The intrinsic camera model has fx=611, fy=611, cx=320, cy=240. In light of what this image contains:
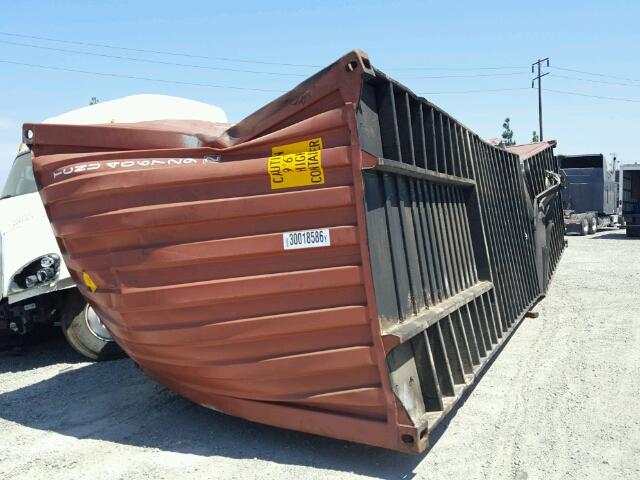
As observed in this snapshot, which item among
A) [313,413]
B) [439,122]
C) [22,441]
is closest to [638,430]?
[313,413]

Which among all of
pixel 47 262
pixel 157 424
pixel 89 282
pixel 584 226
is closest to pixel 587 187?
pixel 584 226

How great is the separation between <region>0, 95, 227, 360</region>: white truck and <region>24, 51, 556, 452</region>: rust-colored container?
1.84 meters

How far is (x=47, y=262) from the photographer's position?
240 inches

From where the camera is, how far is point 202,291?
12.7 ft

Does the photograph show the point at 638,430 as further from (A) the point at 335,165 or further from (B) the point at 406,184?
(A) the point at 335,165

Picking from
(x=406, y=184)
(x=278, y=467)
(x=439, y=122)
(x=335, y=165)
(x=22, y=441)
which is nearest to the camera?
(x=335, y=165)

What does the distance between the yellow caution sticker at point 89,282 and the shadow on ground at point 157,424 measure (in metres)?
1.13

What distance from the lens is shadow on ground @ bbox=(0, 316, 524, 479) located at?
3.97 metres

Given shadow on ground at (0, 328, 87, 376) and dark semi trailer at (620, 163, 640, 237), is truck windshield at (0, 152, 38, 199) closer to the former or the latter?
shadow on ground at (0, 328, 87, 376)

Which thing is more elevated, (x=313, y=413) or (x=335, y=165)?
(x=335, y=165)

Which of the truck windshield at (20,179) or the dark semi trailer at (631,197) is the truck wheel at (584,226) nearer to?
the dark semi trailer at (631,197)

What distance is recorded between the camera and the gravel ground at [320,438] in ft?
12.6

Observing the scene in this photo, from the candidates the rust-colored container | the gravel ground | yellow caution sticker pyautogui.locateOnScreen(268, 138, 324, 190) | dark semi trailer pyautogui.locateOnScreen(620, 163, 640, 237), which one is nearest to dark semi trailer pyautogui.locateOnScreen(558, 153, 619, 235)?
dark semi trailer pyautogui.locateOnScreen(620, 163, 640, 237)

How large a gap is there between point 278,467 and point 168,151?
7.01 ft
